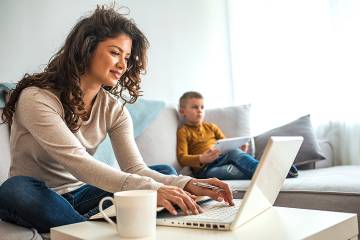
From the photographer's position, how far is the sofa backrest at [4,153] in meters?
1.60

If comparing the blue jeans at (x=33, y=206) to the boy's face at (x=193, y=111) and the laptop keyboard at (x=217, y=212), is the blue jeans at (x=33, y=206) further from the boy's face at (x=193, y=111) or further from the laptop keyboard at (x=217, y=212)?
the boy's face at (x=193, y=111)

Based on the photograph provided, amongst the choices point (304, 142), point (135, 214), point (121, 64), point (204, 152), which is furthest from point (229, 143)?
point (135, 214)

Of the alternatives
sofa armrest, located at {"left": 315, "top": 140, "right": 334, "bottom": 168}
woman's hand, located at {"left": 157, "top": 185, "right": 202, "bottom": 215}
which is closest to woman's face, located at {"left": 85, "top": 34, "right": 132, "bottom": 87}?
woman's hand, located at {"left": 157, "top": 185, "right": 202, "bottom": 215}

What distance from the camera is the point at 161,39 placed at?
2.71 metres

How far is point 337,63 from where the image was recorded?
2.59 meters

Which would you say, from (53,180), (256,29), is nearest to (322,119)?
(256,29)

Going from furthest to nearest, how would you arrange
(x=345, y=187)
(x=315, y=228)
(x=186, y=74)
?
(x=186, y=74), (x=345, y=187), (x=315, y=228)

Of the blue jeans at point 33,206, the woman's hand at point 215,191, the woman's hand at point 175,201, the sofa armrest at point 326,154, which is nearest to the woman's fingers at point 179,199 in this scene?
the woman's hand at point 175,201

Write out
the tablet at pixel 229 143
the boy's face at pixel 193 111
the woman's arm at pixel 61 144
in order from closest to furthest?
the woman's arm at pixel 61 144
the tablet at pixel 229 143
the boy's face at pixel 193 111

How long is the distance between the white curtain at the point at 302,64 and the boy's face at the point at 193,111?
0.70m

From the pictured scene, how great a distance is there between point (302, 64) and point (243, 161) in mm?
1022

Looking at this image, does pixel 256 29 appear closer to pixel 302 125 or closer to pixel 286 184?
pixel 302 125

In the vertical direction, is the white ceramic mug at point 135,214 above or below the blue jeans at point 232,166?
above

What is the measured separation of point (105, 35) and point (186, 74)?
153 cm
